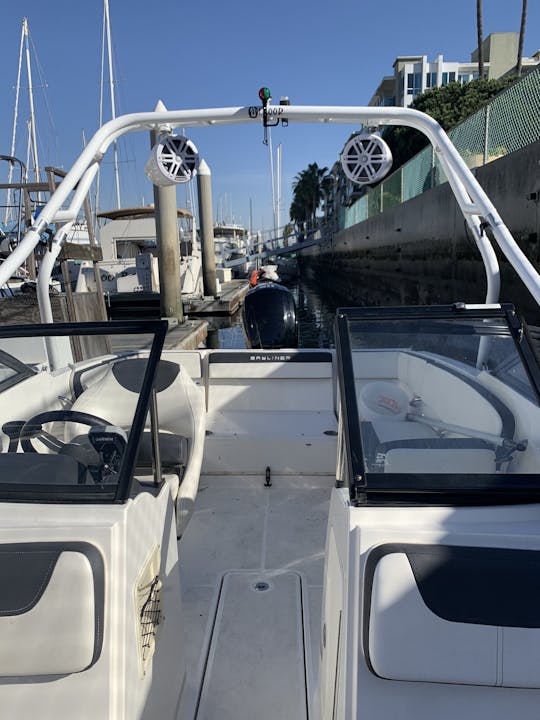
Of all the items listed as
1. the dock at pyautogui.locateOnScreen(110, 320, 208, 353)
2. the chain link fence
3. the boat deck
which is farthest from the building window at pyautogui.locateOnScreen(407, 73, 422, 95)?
the boat deck

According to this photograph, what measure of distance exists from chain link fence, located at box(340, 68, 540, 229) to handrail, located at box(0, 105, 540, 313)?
7.08m

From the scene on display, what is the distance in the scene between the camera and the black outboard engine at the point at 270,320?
5219 millimetres

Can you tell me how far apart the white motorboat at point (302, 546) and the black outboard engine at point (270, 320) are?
240 cm

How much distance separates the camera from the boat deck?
1.89m

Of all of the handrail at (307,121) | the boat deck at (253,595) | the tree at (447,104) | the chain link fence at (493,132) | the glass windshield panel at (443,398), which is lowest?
the boat deck at (253,595)

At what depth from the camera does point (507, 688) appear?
1131 millimetres

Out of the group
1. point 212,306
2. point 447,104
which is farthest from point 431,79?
point 212,306

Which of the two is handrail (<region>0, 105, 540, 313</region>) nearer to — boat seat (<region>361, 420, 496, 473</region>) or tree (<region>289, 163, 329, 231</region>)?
boat seat (<region>361, 420, 496, 473</region>)

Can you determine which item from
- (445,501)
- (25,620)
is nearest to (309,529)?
(445,501)

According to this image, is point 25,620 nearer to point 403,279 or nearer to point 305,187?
point 403,279

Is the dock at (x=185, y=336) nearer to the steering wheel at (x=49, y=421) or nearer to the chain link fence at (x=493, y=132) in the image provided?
the steering wheel at (x=49, y=421)

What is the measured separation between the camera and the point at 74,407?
2434mm

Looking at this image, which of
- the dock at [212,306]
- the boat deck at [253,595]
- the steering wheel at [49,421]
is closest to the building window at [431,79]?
the dock at [212,306]

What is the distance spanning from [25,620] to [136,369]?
929 millimetres
